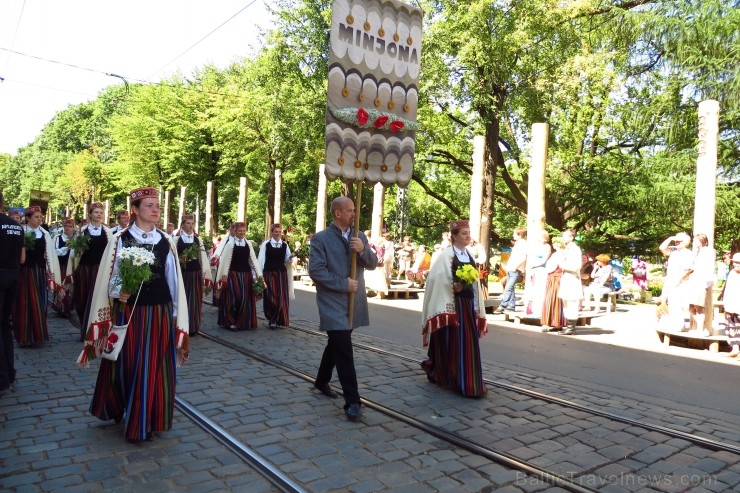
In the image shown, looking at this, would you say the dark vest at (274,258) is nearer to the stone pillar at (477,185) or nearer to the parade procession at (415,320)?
the parade procession at (415,320)

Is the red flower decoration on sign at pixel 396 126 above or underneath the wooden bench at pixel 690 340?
above

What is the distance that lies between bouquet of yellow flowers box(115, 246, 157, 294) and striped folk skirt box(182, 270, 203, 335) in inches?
209

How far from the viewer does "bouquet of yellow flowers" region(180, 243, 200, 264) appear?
9891mm

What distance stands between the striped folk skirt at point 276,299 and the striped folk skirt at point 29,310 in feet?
11.7

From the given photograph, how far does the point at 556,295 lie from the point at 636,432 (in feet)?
21.4

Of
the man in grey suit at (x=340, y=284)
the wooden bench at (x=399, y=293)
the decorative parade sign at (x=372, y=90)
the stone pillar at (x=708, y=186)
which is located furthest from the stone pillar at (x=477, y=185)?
the man in grey suit at (x=340, y=284)


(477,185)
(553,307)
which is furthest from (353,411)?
(477,185)

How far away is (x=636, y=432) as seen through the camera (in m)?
5.30

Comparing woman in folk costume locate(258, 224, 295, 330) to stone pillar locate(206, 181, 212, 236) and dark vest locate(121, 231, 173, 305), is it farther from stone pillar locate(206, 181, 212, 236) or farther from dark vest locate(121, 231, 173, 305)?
stone pillar locate(206, 181, 212, 236)

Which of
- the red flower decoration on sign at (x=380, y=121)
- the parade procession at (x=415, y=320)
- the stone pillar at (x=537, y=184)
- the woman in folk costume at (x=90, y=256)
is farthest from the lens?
the stone pillar at (x=537, y=184)

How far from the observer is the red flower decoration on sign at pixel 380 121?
19.9ft

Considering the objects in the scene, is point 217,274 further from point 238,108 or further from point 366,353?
point 238,108

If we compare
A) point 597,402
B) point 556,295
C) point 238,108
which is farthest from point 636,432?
point 238,108

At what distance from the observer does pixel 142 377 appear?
471 centimetres
